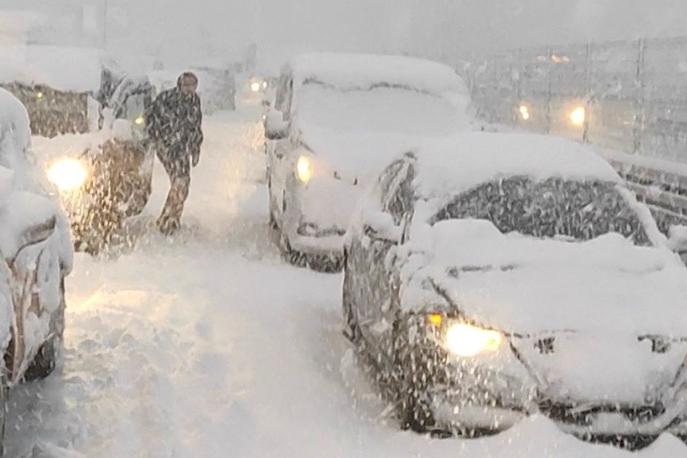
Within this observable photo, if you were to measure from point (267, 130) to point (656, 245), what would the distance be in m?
5.72

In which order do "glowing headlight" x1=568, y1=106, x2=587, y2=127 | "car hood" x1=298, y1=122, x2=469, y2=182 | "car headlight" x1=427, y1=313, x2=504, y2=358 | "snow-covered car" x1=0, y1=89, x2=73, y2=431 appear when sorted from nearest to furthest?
"snow-covered car" x1=0, y1=89, x2=73, y2=431, "car headlight" x1=427, y1=313, x2=504, y2=358, "car hood" x1=298, y1=122, x2=469, y2=182, "glowing headlight" x1=568, y1=106, x2=587, y2=127

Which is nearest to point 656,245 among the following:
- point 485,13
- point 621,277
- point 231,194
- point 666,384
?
point 621,277

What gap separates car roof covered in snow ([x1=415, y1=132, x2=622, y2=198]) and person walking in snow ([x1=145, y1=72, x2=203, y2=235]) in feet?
17.4

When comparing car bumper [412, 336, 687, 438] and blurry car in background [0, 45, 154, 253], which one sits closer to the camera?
car bumper [412, 336, 687, 438]

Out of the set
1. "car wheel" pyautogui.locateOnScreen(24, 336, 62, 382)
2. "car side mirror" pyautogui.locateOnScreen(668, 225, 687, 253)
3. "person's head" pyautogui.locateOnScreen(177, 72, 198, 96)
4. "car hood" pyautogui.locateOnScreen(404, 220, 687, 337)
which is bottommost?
"car wheel" pyautogui.locateOnScreen(24, 336, 62, 382)

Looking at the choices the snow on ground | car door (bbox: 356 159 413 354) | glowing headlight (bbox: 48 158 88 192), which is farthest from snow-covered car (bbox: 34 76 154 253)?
car door (bbox: 356 159 413 354)

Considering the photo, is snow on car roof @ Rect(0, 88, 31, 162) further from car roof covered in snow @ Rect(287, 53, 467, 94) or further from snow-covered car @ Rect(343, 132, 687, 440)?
car roof covered in snow @ Rect(287, 53, 467, 94)

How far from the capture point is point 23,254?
556 cm

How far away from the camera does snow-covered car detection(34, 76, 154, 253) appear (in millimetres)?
10602

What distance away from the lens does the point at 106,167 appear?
1119 cm

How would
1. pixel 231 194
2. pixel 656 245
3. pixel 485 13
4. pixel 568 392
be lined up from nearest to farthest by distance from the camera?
pixel 568 392 → pixel 656 245 → pixel 231 194 → pixel 485 13

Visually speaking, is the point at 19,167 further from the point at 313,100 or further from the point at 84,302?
the point at 313,100

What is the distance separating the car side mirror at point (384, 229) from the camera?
21.9 ft

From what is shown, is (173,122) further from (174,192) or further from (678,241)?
(678,241)
